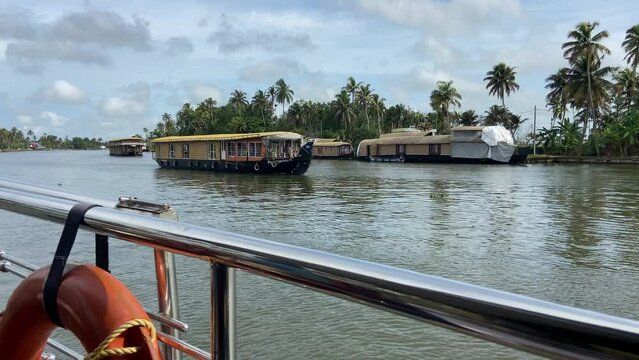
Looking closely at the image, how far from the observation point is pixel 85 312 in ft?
3.62

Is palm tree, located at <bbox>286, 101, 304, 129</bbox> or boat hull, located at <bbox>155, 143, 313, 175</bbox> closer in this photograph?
boat hull, located at <bbox>155, 143, 313, 175</bbox>

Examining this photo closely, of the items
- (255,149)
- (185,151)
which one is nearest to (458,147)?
(255,149)

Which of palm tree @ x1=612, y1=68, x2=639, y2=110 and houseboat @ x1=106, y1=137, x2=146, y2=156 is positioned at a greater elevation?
palm tree @ x1=612, y1=68, x2=639, y2=110

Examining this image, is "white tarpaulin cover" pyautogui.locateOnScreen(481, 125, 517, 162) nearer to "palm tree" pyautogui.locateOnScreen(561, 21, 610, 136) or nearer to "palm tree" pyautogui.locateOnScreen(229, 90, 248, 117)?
"palm tree" pyautogui.locateOnScreen(561, 21, 610, 136)

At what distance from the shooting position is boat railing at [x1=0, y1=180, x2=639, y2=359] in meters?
0.64

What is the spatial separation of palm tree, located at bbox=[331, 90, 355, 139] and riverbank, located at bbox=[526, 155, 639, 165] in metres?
28.5

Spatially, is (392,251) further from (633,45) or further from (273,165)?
(633,45)

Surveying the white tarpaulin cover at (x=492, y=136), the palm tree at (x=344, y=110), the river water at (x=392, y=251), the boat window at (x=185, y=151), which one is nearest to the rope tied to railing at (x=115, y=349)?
the river water at (x=392, y=251)

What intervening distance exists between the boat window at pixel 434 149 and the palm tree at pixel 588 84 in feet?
41.2

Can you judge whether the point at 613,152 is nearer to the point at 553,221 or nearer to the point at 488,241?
the point at 553,221

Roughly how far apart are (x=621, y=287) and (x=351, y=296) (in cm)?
770

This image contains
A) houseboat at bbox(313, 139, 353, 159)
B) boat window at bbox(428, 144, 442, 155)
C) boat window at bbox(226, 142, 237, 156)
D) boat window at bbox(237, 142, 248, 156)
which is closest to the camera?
boat window at bbox(237, 142, 248, 156)

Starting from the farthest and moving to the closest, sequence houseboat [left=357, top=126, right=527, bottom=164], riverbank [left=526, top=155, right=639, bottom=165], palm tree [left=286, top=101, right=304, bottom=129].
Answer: palm tree [left=286, top=101, right=304, bottom=129]
houseboat [left=357, top=126, right=527, bottom=164]
riverbank [left=526, top=155, right=639, bottom=165]

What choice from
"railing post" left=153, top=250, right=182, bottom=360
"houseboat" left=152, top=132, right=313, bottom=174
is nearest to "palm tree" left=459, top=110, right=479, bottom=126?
"houseboat" left=152, top=132, right=313, bottom=174
